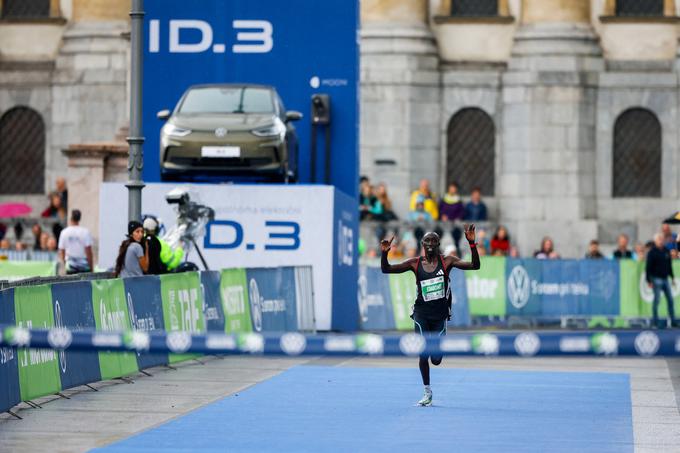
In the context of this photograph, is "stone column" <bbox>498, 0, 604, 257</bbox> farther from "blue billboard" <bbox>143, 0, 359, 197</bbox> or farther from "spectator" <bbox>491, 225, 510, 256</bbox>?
"blue billboard" <bbox>143, 0, 359, 197</bbox>

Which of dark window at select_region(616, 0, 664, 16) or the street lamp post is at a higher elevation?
dark window at select_region(616, 0, 664, 16)

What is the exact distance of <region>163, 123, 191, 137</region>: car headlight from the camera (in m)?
29.7

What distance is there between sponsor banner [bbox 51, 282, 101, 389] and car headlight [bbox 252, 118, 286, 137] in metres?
10.8

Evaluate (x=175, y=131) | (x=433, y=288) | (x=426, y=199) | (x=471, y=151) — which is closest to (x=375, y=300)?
(x=175, y=131)

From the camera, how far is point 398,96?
45.6 meters

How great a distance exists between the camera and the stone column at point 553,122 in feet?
149

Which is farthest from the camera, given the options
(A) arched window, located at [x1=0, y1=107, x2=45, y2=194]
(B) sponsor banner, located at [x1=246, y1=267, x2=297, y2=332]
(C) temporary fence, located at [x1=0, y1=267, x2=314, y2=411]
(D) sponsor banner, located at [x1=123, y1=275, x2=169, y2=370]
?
(A) arched window, located at [x1=0, y1=107, x2=45, y2=194]

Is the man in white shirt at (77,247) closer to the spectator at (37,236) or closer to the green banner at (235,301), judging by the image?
the green banner at (235,301)

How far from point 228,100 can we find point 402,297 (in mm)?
6144

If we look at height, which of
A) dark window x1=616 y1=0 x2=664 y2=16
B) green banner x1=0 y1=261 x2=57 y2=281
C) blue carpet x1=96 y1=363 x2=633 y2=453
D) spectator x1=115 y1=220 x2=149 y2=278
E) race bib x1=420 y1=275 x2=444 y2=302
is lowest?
blue carpet x1=96 y1=363 x2=633 y2=453

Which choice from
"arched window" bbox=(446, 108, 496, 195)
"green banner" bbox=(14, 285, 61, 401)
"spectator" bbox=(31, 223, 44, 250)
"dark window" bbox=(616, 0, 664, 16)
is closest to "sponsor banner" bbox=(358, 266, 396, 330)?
"spectator" bbox=(31, 223, 44, 250)

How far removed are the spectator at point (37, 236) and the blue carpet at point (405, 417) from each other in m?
19.4

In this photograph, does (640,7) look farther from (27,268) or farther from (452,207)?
(27,268)

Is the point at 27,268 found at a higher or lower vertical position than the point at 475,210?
lower
